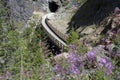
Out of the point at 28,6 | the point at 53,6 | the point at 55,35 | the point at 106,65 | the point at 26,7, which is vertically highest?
the point at 106,65

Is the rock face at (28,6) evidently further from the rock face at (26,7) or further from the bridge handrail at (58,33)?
the bridge handrail at (58,33)

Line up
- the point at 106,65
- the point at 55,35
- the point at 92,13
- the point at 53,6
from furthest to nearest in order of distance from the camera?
1. the point at 53,6
2. the point at 92,13
3. the point at 55,35
4. the point at 106,65

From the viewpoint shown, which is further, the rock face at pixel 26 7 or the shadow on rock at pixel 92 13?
the rock face at pixel 26 7

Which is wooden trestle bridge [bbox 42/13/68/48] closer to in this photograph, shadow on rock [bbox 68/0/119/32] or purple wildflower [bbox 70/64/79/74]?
shadow on rock [bbox 68/0/119/32]

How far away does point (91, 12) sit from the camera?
5356 centimetres

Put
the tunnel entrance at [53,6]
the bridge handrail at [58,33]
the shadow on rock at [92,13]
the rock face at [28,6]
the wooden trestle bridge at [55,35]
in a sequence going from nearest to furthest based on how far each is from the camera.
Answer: the wooden trestle bridge at [55,35] → the shadow on rock at [92,13] → the bridge handrail at [58,33] → the rock face at [28,6] → the tunnel entrance at [53,6]

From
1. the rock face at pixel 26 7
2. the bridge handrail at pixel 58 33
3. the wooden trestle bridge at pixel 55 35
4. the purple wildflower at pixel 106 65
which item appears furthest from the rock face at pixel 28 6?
the purple wildflower at pixel 106 65

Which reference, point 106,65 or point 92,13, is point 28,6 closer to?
point 92,13

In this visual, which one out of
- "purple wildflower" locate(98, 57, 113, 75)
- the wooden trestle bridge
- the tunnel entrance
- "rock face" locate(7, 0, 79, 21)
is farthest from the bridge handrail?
"purple wildflower" locate(98, 57, 113, 75)

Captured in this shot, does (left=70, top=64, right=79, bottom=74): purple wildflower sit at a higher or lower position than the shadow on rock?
higher

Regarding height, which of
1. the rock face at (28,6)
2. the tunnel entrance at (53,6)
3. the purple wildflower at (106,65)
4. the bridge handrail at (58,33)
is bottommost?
the tunnel entrance at (53,6)

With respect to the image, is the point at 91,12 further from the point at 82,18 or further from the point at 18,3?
the point at 18,3

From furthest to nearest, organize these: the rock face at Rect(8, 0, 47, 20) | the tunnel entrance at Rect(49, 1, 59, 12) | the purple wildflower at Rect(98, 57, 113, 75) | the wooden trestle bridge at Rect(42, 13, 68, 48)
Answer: the tunnel entrance at Rect(49, 1, 59, 12) → the rock face at Rect(8, 0, 47, 20) → the wooden trestle bridge at Rect(42, 13, 68, 48) → the purple wildflower at Rect(98, 57, 113, 75)

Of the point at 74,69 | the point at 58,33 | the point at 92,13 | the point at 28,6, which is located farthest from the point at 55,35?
the point at 74,69
